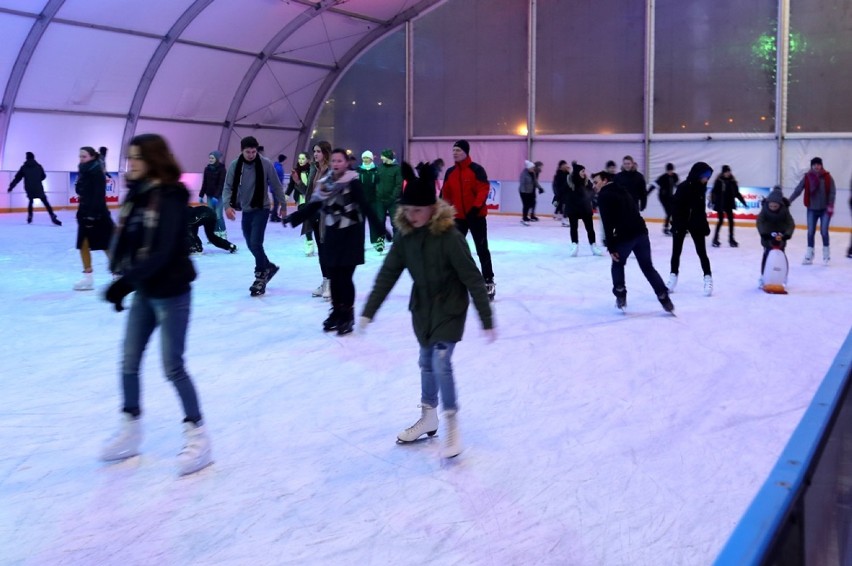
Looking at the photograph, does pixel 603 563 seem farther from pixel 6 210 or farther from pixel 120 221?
pixel 6 210

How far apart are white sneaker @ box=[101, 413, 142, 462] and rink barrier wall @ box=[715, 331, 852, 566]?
2.90 meters

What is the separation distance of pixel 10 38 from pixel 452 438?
18539mm

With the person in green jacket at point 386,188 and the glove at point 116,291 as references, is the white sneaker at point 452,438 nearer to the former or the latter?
the glove at point 116,291

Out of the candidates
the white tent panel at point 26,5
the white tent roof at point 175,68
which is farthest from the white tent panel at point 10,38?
A: the white tent panel at point 26,5

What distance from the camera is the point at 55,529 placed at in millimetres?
3104

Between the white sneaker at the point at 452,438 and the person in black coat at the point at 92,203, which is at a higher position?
the person in black coat at the point at 92,203

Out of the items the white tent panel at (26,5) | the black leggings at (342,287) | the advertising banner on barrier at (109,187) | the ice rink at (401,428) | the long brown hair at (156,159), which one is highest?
the white tent panel at (26,5)

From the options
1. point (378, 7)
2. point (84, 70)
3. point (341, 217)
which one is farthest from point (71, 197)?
point (341, 217)

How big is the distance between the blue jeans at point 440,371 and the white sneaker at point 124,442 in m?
1.34

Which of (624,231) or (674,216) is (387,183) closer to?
(674,216)

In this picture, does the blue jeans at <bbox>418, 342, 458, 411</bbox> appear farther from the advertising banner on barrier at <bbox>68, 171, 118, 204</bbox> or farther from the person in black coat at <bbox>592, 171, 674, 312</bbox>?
the advertising banner on barrier at <bbox>68, 171, 118, 204</bbox>

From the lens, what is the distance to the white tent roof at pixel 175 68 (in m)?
19.6

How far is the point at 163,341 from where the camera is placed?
3650 mm

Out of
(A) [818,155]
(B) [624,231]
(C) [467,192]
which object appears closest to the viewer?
(B) [624,231]
